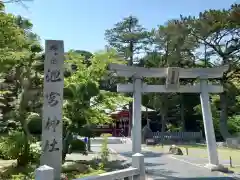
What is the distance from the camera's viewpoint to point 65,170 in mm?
11375

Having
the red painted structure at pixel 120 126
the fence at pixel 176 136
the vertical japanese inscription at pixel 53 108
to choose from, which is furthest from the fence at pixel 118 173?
the red painted structure at pixel 120 126

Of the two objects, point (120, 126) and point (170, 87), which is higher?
point (170, 87)

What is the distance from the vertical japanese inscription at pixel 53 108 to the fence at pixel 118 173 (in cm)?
207

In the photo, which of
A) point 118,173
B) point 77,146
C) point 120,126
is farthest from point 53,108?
point 120,126

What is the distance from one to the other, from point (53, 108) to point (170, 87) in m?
7.88

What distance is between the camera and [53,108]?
27.7 ft

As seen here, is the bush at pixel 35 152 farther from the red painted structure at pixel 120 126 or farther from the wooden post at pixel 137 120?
the red painted structure at pixel 120 126

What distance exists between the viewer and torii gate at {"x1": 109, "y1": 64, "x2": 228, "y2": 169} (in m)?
14.1

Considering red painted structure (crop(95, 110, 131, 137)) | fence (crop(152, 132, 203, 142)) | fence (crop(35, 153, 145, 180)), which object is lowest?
fence (crop(35, 153, 145, 180))

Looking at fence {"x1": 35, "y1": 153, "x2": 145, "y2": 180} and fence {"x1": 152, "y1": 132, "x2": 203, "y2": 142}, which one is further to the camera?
fence {"x1": 152, "y1": 132, "x2": 203, "y2": 142}

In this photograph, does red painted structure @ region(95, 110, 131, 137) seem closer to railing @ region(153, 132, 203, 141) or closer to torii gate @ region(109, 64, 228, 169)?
railing @ region(153, 132, 203, 141)

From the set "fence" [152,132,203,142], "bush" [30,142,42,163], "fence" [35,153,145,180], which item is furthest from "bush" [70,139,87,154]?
"fence" [152,132,203,142]

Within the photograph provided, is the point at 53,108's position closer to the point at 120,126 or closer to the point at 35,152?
the point at 35,152

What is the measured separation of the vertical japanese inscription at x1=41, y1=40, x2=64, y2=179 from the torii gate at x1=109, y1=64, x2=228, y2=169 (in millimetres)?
5547
